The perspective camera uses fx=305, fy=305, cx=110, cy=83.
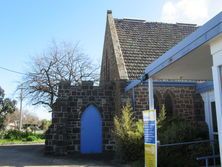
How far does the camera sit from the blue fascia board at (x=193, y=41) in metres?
6.56

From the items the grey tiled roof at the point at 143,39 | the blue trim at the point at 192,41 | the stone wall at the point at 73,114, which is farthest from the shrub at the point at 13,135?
the blue trim at the point at 192,41

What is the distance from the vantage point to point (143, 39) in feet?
70.8

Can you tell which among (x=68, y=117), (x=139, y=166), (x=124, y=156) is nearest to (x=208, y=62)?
(x=139, y=166)

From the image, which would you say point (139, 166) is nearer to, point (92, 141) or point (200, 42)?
point (200, 42)

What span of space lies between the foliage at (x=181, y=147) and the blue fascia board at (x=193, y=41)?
2968mm

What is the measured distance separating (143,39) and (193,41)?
14147 millimetres

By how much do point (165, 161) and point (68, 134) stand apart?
8732 millimetres

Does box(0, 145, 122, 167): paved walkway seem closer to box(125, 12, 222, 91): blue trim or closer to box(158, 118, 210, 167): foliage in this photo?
box(158, 118, 210, 167): foliage

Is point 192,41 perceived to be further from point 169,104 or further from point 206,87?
point 169,104

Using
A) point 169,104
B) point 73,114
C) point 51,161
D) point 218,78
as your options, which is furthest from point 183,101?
point 218,78

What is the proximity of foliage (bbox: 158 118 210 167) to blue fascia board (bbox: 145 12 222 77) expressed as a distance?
9.74ft

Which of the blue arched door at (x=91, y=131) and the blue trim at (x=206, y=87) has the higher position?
the blue trim at (x=206, y=87)

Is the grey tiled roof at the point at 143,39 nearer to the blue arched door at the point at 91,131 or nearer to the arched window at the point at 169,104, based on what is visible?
the arched window at the point at 169,104

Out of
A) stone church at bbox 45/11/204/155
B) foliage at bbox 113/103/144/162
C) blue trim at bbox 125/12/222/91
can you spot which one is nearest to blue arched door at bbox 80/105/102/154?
stone church at bbox 45/11/204/155
